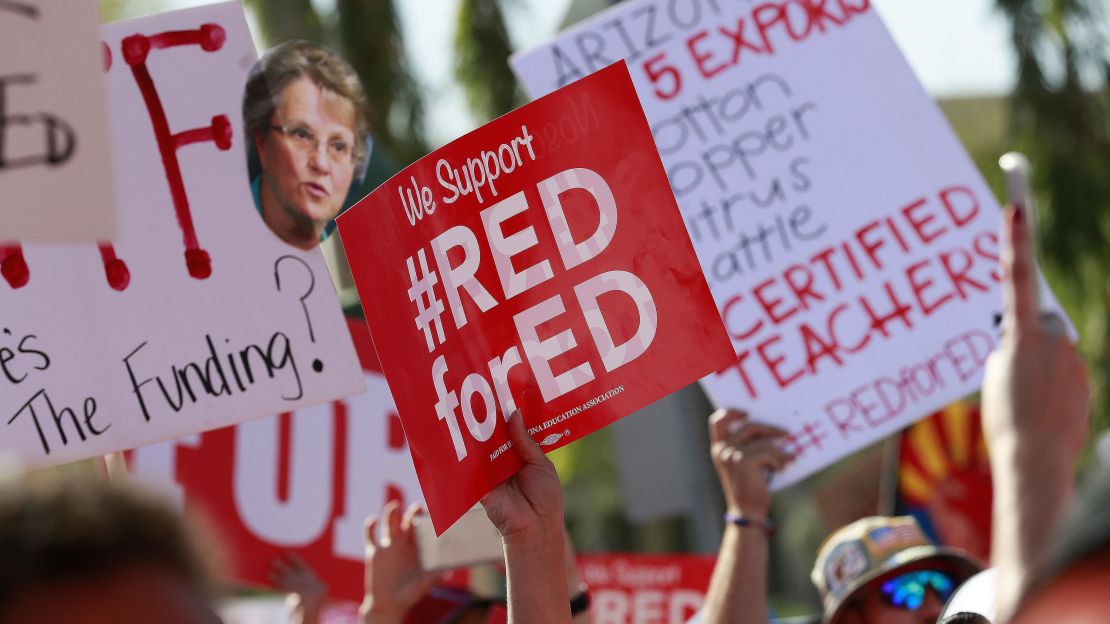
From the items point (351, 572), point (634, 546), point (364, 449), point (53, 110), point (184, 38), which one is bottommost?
point (634, 546)

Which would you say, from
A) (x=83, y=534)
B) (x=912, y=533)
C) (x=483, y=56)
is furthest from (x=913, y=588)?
(x=483, y=56)

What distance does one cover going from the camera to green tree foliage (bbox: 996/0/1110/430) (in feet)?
35.4

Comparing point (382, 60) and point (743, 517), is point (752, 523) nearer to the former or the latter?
point (743, 517)

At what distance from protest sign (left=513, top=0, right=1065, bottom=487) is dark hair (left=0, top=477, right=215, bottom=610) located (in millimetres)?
2727

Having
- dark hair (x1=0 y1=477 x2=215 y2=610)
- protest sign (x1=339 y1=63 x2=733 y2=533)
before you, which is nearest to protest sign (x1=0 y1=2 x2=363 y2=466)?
protest sign (x1=339 y1=63 x2=733 y2=533)

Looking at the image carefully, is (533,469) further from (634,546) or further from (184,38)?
(634,546)

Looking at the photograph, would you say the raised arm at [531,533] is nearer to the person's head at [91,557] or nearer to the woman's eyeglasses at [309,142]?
the woman's eyeglasses at [309,142]

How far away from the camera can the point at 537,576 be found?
7.39ft

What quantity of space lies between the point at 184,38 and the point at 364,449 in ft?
6.19

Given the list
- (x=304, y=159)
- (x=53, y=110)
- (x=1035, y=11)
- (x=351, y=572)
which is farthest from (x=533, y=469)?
(x=1035, y=11)

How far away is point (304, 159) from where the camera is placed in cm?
322

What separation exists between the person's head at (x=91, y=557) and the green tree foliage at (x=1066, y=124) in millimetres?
10688

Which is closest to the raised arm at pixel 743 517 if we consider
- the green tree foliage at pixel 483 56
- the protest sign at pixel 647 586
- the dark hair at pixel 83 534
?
the dark hair at pixel 83 534

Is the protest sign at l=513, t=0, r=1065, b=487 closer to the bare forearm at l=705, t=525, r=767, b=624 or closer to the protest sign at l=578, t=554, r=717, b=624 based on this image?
the bare forearm at l=705, t=525, r=767, b=624
